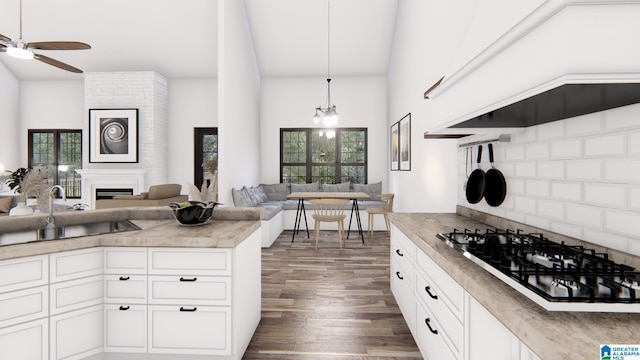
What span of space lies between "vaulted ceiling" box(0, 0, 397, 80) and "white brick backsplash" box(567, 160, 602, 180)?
5632mm

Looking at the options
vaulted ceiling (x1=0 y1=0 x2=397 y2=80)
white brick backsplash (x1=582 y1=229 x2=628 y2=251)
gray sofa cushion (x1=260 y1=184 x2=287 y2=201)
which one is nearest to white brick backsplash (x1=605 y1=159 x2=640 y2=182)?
white brick backsplash (x1=582 y1=229 x2=628 y2=251)

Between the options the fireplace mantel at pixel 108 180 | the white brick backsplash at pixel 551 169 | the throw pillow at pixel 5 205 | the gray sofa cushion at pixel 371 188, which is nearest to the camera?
the white brick backsplash at pixel 551 169

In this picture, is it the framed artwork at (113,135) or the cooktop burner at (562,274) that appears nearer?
the cooktop burner at (562,274)

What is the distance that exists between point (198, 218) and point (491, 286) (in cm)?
190

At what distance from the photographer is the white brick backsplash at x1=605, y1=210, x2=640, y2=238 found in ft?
4.09

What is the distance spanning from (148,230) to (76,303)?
0.56 meters

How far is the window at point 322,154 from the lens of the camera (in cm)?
772

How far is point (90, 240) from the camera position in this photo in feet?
6.24

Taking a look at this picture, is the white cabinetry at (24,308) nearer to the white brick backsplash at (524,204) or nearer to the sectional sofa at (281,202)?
the white brick backsplash at (524,204)

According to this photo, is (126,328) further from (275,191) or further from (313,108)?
(313,108)

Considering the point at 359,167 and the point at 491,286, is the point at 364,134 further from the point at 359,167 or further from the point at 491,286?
the point at 491,286

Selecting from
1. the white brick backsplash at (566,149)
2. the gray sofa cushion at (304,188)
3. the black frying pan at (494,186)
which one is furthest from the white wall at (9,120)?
the white brick backsplash at (566,149)

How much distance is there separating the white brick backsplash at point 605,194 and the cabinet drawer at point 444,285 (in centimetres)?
73

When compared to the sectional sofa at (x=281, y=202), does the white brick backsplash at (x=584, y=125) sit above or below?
above
